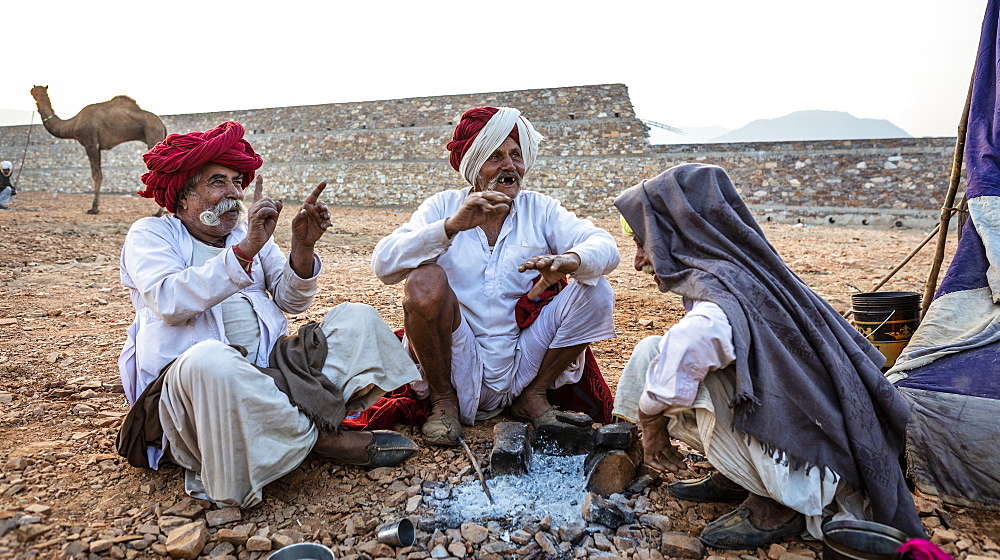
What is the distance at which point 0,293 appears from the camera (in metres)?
5.95

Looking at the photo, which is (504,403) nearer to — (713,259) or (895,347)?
(713,259)

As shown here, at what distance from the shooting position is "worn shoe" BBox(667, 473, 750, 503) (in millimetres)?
2424

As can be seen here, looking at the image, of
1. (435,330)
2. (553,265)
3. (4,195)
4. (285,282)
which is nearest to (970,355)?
(553,265)

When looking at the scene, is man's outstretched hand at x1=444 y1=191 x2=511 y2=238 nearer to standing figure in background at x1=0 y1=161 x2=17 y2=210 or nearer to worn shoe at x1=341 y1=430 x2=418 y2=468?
worn shoe at x1=341 y1=430 x2=418 y2=468

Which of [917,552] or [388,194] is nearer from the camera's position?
[917,552]

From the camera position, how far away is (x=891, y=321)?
3.63 meters

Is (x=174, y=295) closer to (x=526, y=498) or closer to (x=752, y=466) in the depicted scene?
(x=526, y=498)

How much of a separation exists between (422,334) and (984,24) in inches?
143

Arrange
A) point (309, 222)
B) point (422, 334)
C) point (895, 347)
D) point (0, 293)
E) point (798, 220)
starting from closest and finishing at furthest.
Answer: point (309, 222), point (422, 334), point (895, 347), point (0, 293), point (798, 220)

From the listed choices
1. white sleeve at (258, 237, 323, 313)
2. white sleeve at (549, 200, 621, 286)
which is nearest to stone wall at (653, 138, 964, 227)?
white sleeve at (549, 200, 621, 286)

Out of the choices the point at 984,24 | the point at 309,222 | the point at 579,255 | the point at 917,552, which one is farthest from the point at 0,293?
the point at 984,24

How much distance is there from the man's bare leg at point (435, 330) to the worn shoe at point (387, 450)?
0.59ft

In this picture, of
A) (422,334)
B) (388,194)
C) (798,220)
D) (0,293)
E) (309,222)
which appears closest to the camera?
(309,222)

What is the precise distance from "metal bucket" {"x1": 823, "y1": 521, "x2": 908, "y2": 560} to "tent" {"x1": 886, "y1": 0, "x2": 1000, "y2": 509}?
0.78m
